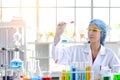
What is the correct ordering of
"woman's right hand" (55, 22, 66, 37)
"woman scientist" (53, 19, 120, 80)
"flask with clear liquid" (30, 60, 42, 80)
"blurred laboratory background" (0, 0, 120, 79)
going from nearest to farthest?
"flask with clear liquid" (30, 60, 42, 80), "woman's right hand" (55, 22, 66, 37), "woman scientist" (53, 19, 120, 80), "blurred laboratory background" (0, 0, 120, 79)

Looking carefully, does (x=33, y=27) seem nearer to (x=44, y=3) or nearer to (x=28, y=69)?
(x=44, y=3)

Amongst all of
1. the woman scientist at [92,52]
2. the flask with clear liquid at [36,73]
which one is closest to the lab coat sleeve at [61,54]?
the woman scientist at [92,52]

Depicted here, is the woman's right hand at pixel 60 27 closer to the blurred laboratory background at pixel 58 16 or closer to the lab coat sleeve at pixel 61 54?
the lab coat sleeve at pixel 61 54

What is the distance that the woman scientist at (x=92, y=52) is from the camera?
2233 millimetres

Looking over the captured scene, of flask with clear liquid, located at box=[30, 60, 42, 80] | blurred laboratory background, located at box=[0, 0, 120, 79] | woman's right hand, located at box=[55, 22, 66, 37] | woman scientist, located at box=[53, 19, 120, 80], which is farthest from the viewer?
blurred laboratory background, located at box=[0, 0, 120, 79]

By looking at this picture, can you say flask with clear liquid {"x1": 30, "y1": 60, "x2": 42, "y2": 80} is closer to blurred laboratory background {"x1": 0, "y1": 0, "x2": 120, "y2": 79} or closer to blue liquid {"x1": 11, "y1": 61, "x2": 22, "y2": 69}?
blue liquid {"x1": 11, "y1": 61, "x2": 22, "y2": 69}

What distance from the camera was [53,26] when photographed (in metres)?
5.22

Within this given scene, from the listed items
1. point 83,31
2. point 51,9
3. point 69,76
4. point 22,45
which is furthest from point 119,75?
point 51,9

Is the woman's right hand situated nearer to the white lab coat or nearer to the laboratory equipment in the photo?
the white lab coat

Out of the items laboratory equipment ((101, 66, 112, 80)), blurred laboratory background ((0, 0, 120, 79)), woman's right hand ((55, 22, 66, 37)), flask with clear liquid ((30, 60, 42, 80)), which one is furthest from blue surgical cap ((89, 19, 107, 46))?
blurred laboratory background ((0, 0, 120, 79))

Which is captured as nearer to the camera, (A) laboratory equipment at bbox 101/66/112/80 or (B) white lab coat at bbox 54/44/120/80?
(A) laboratory equipment at bbox 101/66/112/80

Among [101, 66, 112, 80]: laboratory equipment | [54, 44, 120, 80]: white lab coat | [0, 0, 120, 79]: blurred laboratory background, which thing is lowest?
[101, 66, 112, 80]: laboratory equipment

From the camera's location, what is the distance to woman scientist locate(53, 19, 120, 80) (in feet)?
7.33

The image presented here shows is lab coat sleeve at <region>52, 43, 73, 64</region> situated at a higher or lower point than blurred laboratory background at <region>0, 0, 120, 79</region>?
lower
